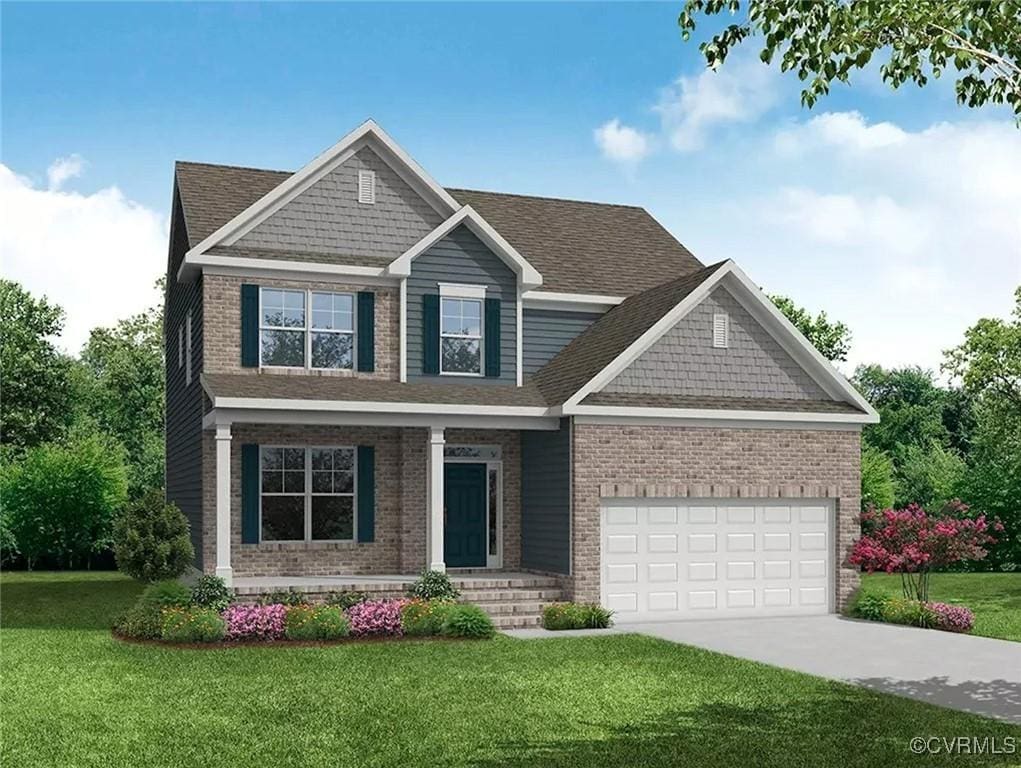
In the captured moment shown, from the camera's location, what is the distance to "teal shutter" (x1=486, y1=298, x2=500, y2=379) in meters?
24.9

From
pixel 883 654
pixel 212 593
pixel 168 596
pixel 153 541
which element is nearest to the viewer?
pixel 883 654

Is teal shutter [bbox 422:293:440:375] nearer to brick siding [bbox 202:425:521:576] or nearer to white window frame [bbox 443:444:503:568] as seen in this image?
brick siding [bbox 202:425:521:576]

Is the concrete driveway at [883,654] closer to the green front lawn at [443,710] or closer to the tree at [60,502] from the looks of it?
the green front lawn at [443,710]

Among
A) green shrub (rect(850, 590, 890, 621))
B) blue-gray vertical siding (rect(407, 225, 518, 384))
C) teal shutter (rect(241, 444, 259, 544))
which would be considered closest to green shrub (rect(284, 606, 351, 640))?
teal shutter (rect(241, 444, 259, 544))

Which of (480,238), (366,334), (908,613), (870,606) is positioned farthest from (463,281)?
(908,613)

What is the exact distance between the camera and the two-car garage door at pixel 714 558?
894 inches

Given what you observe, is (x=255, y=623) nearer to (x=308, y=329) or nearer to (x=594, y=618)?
(x=594, y=618)

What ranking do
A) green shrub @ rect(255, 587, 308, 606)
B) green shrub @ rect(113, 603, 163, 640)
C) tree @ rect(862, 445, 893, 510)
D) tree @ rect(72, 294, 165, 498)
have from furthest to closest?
tree @ rect(72, 294, 165, 498), tree @ rect(862, 445, 893, 510), green shrub @ rect(255, 587, 308, 606), green shrub @ rect(113, 603, 163, 640)

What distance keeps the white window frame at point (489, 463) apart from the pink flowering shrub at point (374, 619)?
196 inches

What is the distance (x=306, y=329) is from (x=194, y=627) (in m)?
6.89

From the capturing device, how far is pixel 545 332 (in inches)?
1036

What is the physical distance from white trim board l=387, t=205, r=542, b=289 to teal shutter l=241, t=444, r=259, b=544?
4.42 m

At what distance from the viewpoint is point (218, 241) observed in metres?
23.2

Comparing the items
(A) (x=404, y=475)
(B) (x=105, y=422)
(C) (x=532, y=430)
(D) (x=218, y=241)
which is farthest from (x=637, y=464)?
(B) (x=105, y=422)
